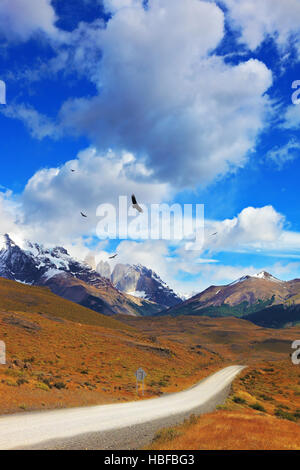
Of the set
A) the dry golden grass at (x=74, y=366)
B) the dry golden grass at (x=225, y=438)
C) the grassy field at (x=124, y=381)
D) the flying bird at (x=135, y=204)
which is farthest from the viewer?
the dry golden grass at (x=74, y=366)

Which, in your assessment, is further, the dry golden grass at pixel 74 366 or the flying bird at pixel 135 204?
the dry golden grass at pixel 74 366

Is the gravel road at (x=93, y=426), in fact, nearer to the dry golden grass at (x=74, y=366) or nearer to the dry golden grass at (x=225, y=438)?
the dry golden grass at (x=225, y=438)

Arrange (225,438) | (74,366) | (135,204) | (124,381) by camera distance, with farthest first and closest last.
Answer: (74,366)
(124,381)
(225,438)
(135,204)

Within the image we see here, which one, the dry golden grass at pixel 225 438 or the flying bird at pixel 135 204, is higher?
the flying bird at pixel 135 204

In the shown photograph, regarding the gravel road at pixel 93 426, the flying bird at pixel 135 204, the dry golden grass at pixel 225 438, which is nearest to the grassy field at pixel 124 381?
the dry golden grass at pixel 225 438

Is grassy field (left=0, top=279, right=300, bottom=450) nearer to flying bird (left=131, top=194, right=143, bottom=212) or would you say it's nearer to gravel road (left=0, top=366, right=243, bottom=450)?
gravel road (left=0, top=366, right=243, bottom=450)

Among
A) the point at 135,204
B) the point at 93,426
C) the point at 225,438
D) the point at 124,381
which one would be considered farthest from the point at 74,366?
the point at 135,204

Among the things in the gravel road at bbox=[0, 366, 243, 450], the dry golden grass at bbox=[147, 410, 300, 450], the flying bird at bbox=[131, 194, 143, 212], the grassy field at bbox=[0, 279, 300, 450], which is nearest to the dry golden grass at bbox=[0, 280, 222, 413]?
the grassy field at bbox=[0, 279, 300, 450]

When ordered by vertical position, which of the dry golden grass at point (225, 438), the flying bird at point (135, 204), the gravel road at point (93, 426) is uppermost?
the flying bird at point (135, 204)

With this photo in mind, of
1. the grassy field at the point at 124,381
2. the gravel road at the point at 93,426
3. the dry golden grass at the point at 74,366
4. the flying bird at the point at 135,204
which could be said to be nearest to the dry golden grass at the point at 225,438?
the grassy field at the point at 124,381

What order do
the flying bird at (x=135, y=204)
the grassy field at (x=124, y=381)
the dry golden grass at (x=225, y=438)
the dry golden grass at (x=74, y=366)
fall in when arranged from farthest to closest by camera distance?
1. the dry golden grass at (x=74, y=366)
2. the grassy field at (x=124, y=381)
3. the dry golden grass at (x=225, y=438)
4. the flying bird at (x=135, y=204)

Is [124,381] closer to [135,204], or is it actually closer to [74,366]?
[74,366]
